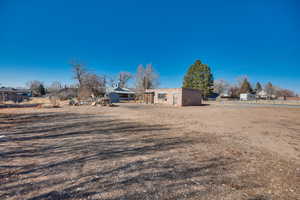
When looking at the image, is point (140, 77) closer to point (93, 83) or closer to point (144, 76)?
point (144, 76)

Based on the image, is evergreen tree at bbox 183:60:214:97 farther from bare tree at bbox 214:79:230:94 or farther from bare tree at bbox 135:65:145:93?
bare tree at bbox 214:79:230:94

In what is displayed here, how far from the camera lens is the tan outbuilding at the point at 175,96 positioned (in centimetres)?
2483

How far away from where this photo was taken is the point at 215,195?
89.7 inches

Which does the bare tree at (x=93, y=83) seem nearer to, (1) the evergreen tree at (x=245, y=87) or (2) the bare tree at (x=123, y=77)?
(2) the bare tree at (x=123, y=77)

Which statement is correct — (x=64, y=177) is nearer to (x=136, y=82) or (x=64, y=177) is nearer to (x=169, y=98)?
(x=169, y=98)

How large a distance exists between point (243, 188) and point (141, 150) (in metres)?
2.64

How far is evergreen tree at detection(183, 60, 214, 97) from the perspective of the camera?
43.1 m

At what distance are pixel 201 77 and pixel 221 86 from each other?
32.9 m

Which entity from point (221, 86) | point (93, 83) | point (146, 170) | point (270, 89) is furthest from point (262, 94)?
point (146, 170)

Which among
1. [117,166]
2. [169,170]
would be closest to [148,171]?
[169,170]

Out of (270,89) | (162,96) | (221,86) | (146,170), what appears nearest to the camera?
(146,170)

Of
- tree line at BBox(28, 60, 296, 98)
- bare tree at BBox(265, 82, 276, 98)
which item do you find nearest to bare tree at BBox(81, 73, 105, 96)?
tree line at BBox(28, 60, 296, 98)

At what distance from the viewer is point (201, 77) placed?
43594mm

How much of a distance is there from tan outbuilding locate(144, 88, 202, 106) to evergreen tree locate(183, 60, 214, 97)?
54.7 feet
